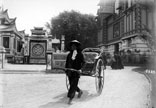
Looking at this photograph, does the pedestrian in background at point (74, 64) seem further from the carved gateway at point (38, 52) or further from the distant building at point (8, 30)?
the carved gateway at point (38, 52)

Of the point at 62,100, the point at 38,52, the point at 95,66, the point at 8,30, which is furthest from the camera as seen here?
the point at 38,52

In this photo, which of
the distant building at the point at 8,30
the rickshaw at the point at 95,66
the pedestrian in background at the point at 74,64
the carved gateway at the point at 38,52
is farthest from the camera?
the carved gateway at the point at 38,52

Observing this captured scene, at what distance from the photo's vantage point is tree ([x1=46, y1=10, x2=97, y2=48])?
339cm

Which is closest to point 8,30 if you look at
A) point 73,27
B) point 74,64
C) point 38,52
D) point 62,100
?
point 73,27

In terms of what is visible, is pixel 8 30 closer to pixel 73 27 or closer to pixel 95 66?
pixel 73 27

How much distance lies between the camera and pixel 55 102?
3574mm

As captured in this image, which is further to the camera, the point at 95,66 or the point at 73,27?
the point at 95,66

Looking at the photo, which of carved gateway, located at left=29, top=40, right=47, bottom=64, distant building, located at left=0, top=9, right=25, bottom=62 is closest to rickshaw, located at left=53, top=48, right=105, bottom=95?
distant building, located at left=0, top=9, right=25, bottom=62

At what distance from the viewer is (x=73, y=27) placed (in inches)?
138

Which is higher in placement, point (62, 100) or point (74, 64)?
point (74, 64)

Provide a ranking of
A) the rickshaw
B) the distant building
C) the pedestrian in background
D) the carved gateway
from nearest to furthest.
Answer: the distant building → the pedestrian in background → the rickshaw → the carved gateway

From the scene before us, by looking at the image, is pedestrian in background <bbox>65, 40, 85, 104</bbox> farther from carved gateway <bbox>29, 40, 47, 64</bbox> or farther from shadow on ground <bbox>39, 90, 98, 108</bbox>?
carved gateway <bbox>29, 40, 47, 64</bbox>

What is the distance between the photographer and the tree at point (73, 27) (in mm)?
3387

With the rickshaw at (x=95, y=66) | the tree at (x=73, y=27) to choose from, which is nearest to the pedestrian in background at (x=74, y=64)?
the tree at (x=73, y=27)
